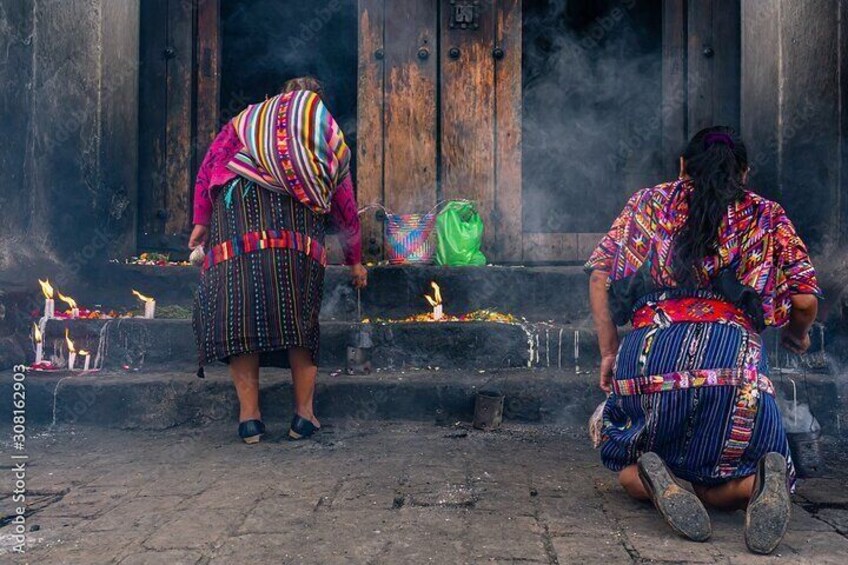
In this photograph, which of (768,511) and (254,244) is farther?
(254,244)

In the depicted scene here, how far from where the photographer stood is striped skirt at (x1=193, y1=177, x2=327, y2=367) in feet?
13.5

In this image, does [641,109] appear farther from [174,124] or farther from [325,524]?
[325,524]

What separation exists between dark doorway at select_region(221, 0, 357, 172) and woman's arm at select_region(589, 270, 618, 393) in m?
4.18

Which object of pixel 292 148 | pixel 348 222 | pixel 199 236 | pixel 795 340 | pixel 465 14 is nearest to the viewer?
pixel 795 340

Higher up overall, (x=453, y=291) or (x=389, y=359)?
(x=453, y=291)

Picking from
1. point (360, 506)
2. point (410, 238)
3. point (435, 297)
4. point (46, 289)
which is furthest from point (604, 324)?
point (46, 289)

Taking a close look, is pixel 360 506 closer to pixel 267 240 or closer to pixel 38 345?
pixel 267 240

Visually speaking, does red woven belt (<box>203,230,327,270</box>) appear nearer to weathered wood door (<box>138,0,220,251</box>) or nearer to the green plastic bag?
the green plastic bag

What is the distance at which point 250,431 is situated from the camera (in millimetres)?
4207

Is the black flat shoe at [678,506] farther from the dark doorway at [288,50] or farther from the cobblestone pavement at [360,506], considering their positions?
the dark doorway at [288,50]

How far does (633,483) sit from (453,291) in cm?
270

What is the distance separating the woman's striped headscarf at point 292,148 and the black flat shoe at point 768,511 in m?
2.58

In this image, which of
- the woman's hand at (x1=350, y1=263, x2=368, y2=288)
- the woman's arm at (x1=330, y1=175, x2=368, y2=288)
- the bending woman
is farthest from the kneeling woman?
the bending woman

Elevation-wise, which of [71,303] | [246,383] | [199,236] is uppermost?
[199,236]
